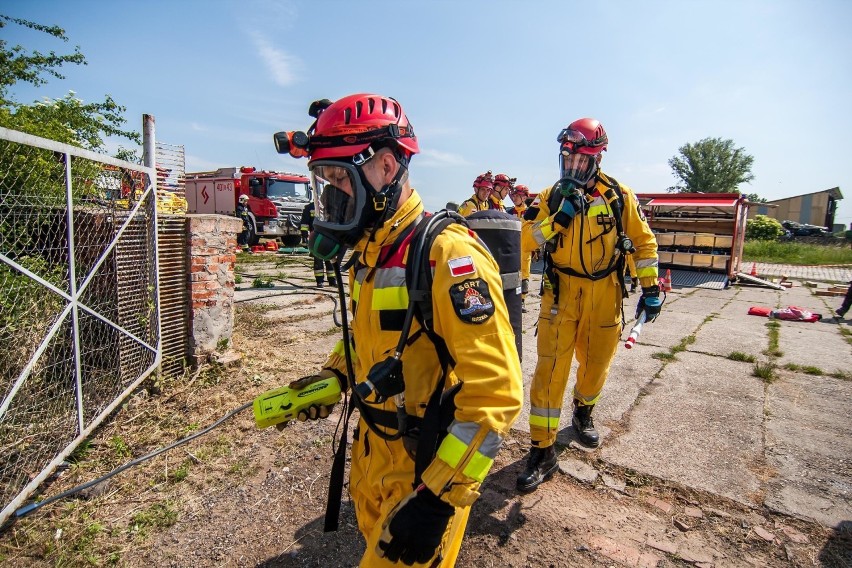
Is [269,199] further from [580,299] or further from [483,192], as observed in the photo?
[580,299]

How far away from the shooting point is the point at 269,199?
62.0 feet

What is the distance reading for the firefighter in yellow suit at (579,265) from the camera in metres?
3.30

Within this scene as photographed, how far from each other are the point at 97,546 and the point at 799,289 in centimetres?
1609

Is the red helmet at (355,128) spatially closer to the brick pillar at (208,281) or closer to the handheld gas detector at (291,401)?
the handheld gas detector at (291,401)

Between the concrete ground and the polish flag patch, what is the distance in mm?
2651

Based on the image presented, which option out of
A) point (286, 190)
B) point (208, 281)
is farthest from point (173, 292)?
point (286, 190)

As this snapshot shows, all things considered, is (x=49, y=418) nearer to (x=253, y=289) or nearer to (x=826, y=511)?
(x=826, y=511)

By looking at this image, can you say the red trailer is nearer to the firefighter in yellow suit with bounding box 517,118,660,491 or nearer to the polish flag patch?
the firefighter in yellow suit with bounding box 517,118,660,491

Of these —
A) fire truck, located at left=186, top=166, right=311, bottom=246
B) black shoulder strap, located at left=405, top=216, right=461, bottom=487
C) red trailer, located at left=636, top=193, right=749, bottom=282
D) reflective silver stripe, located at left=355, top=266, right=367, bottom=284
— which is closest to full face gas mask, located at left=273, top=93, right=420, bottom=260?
reflective silver stripe, located at left=355, top=266, right=367, bottom=284

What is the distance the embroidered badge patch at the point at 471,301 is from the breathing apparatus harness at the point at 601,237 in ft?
6.86

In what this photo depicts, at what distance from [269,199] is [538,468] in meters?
17.9

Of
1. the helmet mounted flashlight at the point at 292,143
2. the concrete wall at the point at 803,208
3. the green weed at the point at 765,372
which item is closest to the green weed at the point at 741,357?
the green weed at the point at 765,372

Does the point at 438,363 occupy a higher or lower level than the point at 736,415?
higher

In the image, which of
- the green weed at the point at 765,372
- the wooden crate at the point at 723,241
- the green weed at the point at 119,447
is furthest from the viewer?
the wooden crate at the point at 723,241
